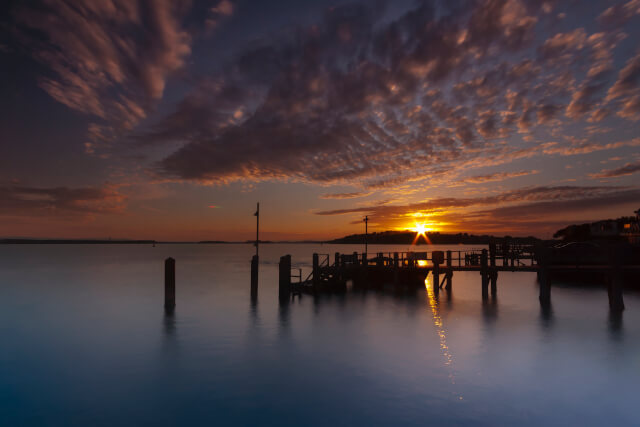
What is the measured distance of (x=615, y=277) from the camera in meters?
26.4

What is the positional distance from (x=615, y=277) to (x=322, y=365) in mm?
22483

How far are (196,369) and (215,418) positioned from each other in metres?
5.37

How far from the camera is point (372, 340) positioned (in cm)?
2252

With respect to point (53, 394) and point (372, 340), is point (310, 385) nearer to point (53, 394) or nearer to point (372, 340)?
point (372, 340)

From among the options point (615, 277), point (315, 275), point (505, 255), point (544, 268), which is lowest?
point (315, 275)

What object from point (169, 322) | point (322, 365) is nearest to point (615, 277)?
point (322, 365)

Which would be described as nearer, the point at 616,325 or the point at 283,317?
the point at 616,325

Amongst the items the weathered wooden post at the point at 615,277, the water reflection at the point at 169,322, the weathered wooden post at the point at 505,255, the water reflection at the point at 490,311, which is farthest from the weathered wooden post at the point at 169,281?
the weathered wooden post at the point at 505,255

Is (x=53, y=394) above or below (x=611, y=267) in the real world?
below

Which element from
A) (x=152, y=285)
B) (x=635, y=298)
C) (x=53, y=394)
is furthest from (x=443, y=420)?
(x=152, y=285)

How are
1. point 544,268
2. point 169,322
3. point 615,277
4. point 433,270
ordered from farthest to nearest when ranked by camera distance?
point 433,270
point 544,268
point 169,322
point 615,277

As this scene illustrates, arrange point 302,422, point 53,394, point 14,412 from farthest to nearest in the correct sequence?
point 53,394 → point 14,412 → point 302,422

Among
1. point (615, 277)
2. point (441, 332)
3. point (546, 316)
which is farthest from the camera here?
point (546, 316)

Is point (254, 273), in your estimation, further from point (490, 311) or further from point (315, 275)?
point (490, 311)
